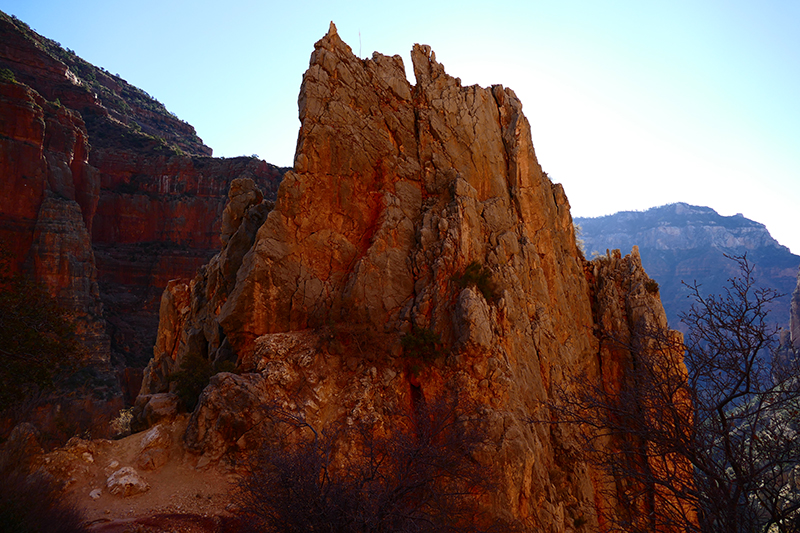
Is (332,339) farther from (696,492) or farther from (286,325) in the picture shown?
(696,492)

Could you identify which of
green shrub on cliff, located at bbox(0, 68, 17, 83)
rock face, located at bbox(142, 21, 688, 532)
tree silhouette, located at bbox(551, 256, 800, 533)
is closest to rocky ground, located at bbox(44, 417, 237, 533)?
rock face, located at bbox(142, 21, 688, 532)

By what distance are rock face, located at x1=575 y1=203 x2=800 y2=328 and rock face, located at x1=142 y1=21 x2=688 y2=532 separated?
100m

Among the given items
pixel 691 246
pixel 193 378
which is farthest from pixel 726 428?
pixel 691 246

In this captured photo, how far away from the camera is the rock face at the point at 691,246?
12862cm

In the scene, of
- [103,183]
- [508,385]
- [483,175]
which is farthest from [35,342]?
[103,183]

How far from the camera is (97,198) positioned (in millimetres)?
64062

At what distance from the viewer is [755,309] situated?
5863 mm

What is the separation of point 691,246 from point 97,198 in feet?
576

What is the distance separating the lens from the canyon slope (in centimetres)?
5153

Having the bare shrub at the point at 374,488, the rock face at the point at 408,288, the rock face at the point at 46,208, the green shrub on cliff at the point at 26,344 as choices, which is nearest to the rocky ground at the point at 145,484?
the rock face at the point at 408,288

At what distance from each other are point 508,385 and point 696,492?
32.9 feet

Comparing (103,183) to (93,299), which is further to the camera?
(103,183)

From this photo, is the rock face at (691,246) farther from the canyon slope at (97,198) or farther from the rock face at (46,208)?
the rock face at (46,208)

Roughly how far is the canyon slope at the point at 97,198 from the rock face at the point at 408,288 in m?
41.3
